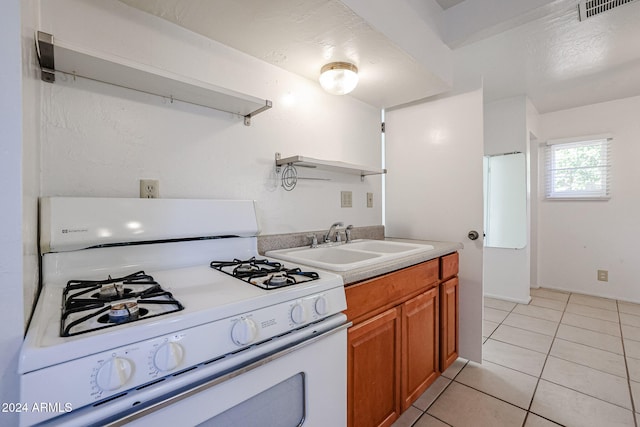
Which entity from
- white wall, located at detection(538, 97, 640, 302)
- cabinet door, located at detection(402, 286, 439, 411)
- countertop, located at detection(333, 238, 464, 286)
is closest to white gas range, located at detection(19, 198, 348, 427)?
countertop, located at detection(333, 238, 464, 286)

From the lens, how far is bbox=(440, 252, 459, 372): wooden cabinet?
1.77 metres

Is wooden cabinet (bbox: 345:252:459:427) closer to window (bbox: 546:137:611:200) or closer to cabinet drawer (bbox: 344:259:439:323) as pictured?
cabinet drawer (bbox: 344:259:439:323)

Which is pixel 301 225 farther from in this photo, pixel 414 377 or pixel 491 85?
pixel 491 85

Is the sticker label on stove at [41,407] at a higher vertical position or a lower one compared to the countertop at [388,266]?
lower

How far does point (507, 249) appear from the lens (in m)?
3.30

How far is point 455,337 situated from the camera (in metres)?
1.96

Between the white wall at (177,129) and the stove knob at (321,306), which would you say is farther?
the white wall at (177,129)

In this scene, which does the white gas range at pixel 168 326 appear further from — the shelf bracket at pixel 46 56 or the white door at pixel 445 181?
the white door at pixel 445 181

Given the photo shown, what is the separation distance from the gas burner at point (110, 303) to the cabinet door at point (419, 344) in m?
1.08

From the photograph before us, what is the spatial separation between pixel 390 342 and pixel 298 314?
0.67 metres

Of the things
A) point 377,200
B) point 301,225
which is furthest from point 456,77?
point 301,225

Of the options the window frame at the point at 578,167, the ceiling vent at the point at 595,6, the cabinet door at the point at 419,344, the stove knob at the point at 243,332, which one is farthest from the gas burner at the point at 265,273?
the window frame at the point at 578,167

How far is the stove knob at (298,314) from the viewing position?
0.86 meters

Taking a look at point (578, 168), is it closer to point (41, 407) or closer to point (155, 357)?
point (155, 357)
